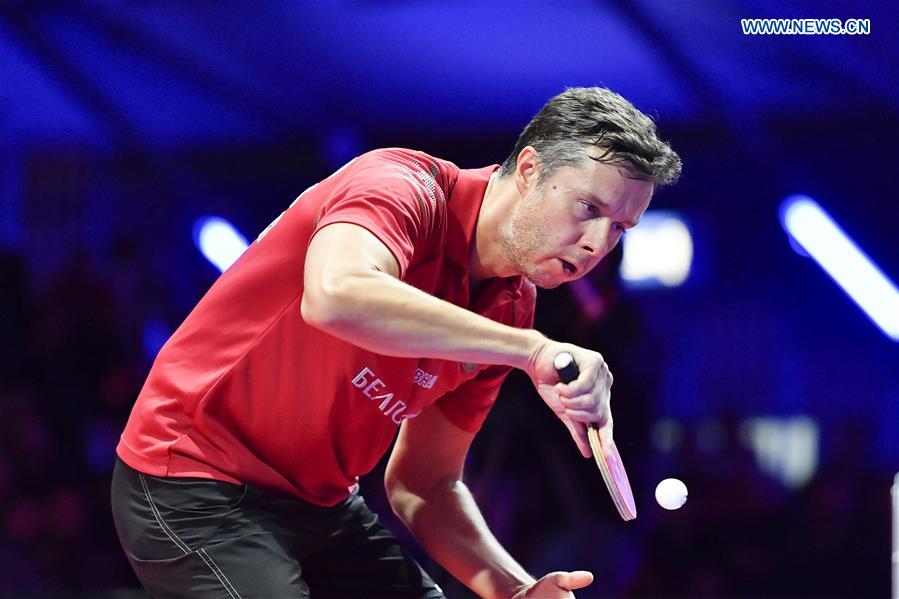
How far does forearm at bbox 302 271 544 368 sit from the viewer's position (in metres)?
1.25

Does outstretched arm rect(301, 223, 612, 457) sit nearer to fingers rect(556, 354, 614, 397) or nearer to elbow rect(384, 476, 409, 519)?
fingers rect(556, 354, 614, 397)

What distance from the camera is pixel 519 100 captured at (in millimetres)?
3762

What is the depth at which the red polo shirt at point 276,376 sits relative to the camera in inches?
61.4

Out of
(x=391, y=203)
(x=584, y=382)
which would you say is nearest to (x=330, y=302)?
(x=391, y=203)

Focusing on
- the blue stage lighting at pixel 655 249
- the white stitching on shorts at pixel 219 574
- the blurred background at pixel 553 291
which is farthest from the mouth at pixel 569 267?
the blue stage lighting at pixel 655 249

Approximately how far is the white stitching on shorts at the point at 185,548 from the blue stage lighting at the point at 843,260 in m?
2.83

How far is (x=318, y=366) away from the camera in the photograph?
157 cm

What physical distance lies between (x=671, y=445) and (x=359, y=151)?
64.0 inches

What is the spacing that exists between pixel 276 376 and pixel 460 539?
1.84 feet

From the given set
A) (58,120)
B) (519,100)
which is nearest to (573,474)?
(519,100)

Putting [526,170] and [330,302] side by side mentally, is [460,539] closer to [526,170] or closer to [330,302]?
[526,170]

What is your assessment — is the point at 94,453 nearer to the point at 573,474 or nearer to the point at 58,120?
the point at 58,120

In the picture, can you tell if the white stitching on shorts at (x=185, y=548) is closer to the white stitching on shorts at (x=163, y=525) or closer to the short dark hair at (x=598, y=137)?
the white stitching on shorts at (x=163, y=525)

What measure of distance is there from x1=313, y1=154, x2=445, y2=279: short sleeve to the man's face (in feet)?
0.51
